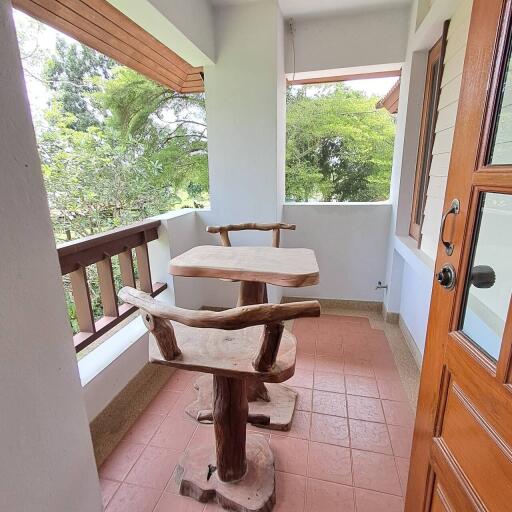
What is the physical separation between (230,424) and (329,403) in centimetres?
79

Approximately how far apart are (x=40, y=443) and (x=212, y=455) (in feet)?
2.46

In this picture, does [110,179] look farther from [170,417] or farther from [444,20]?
[444,20]

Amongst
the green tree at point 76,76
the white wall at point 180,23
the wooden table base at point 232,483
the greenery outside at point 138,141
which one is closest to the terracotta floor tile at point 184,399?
the wooden table base at point 232,483

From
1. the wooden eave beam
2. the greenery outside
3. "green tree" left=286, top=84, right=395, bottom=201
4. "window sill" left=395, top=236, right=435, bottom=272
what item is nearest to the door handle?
"window sill" left=395, top=236, right=435, bottom=272

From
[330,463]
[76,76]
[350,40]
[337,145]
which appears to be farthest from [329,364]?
[76,76]

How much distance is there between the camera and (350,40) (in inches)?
93.3

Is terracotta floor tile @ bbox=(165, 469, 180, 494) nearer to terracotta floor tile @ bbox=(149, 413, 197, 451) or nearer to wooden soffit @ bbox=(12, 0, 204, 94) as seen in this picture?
terracotta floor tile @ bbox=(149, 413, 197, 451)

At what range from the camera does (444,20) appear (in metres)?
1.74

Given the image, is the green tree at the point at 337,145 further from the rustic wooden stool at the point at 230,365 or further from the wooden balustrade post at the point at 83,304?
the rustic wooden stool at the point at 230,365

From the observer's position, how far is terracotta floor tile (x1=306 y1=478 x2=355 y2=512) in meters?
1.17

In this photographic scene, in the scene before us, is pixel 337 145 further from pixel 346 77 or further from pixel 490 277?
pixel 490 277

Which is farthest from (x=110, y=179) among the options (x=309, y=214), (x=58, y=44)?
(x=58, y=44)

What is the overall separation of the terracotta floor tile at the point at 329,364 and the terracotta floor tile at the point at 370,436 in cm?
45

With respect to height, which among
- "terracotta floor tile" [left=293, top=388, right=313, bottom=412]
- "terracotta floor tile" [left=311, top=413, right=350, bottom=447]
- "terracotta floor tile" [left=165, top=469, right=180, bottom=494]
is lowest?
"terracotta floor tile" [left=293, top=388, right=313, bottom=412]
